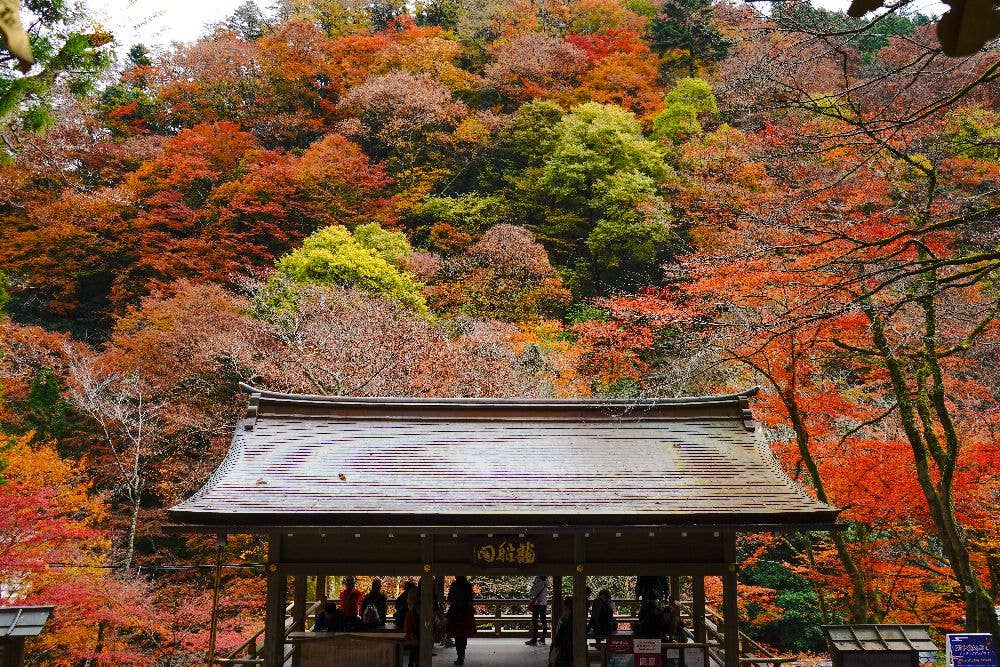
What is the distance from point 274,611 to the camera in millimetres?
8250

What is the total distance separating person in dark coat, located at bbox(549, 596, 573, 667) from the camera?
864 centimetres

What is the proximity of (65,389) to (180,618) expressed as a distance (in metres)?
8.44

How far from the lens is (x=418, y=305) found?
19516 mm

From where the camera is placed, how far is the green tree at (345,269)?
1888 centimetres

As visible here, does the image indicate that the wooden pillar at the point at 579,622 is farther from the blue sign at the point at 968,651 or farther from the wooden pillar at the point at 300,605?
the blue sign at the point at 968,651

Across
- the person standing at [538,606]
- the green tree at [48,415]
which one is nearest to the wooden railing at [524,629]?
the person standing at [538,606]

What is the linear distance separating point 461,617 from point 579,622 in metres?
1.68

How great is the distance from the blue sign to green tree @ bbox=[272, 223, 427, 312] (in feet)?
45.5

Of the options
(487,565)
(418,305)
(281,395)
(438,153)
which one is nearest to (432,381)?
(418,305)

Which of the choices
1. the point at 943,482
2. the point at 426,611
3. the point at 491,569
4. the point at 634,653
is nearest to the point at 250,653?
the point at 426,611

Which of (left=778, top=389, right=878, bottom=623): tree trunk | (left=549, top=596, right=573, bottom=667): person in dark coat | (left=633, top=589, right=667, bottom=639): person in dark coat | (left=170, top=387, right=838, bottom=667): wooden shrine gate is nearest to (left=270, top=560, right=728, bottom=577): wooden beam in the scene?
(left=170, top=387, right=838, bottom=667): wooden shrine gate

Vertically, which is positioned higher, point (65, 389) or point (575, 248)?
point (575, 248)

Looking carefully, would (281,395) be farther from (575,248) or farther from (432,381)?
(575,248)

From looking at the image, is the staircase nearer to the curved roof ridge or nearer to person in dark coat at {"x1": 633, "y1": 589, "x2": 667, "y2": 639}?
person in dark coat at {"x1": 633, "y1": 589, "x2": 667, "y2": 639}
